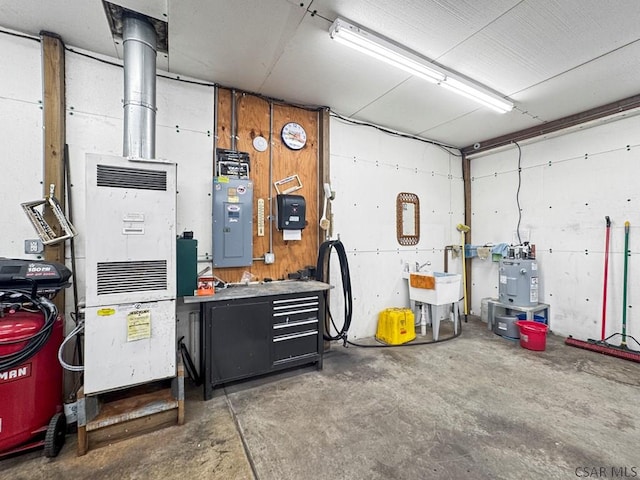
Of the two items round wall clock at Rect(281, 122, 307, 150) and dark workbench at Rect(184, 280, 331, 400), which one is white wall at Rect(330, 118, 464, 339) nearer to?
round wall clock at Rect(281, 122, 307, 150)

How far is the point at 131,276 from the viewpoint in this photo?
1806 millimetres

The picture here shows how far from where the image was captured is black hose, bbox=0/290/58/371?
59.4 inches

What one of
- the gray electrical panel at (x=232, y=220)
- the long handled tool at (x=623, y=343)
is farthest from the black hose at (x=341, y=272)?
the long handled tool at (x=623, y=343)

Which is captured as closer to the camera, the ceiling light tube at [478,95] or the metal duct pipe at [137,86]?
the metal duct pipe at [137,86]

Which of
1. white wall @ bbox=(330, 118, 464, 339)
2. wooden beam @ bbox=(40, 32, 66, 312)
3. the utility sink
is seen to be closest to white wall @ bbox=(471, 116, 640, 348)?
white wall @ bbox=(330, 118, 464, 339)

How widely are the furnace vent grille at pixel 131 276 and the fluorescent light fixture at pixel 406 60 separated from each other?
1.98 meters

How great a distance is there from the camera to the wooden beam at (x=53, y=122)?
6.80 feet

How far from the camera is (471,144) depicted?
14.5ft

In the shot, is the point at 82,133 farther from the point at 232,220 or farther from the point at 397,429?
the point at 397,429

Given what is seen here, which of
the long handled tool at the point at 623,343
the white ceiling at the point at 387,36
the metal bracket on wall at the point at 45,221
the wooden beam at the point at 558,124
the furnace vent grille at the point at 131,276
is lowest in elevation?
the long handled tool at the point at 623,343

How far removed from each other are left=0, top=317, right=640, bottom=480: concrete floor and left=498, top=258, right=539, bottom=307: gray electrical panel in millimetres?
908

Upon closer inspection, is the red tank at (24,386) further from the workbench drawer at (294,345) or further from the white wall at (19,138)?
the workbench drawer at (294,345)

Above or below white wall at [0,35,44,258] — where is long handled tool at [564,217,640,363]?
below

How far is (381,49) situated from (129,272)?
2.34m
